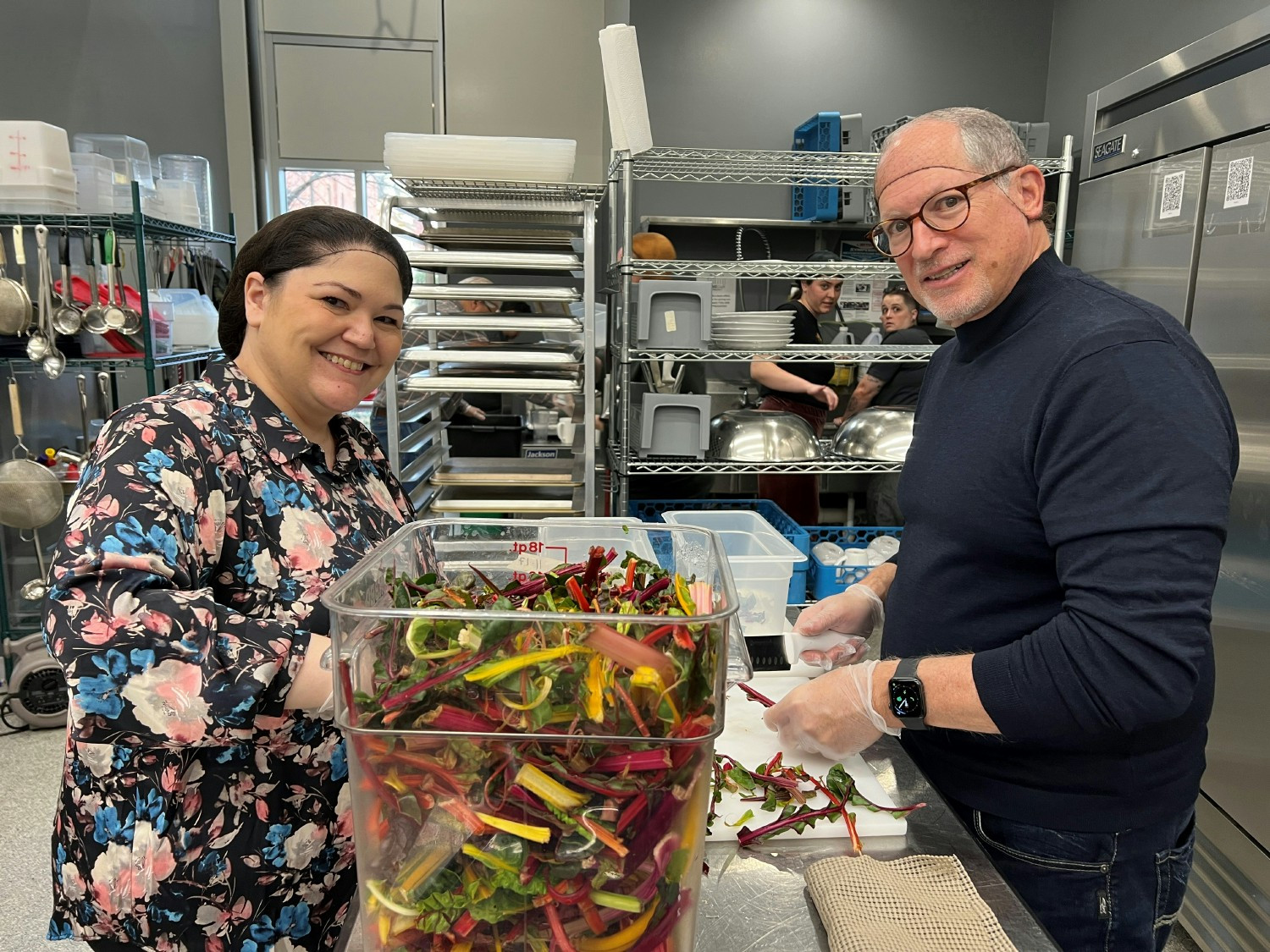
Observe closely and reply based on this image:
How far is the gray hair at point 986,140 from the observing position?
44.7 inches

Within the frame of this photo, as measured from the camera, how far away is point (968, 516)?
1.14 m

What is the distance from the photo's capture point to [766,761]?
1.12 metres

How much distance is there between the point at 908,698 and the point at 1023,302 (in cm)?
57

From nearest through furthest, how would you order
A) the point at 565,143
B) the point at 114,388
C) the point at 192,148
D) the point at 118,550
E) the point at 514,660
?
the point at 514,660 < the point at 118,550 < the point at 565,143 < the point at 114,388 < the point at 192,148

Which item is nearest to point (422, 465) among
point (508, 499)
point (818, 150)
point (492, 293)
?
point (508, 499)

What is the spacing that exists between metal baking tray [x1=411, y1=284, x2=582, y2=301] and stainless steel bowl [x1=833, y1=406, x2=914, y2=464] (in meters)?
1.09

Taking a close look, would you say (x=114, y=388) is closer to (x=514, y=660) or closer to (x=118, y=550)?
(x=118, y=550)

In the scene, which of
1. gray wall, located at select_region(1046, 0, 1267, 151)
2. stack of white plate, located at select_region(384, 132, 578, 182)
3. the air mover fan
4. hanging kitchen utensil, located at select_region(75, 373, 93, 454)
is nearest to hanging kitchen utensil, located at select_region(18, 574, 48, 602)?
the air mover fan

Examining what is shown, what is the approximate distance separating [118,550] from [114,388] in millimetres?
3178

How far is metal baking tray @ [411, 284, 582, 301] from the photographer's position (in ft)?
7.79

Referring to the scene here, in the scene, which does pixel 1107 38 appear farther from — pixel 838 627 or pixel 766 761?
pixel 766 761

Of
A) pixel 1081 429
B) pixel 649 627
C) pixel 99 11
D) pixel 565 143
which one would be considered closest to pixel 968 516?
pixel 1081 429

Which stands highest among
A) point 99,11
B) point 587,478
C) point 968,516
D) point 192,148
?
point 99,11

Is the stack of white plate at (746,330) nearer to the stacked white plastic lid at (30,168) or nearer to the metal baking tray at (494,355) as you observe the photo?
the metal baking tray at (494,355)
